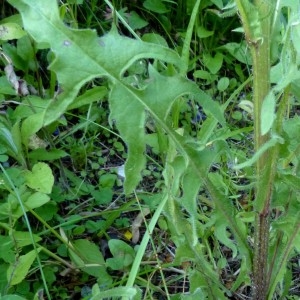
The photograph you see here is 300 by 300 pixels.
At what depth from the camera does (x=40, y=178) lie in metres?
1.67

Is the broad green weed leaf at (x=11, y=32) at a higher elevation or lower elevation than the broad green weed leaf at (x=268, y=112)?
lower

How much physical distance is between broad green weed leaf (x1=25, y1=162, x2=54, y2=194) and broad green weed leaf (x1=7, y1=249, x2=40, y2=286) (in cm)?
21

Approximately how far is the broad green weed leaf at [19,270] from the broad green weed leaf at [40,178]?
0.68 ft

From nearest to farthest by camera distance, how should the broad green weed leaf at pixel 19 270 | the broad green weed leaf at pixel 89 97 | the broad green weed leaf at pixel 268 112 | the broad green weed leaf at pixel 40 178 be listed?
the broad green weed leaf at pixel 268 112 → the broad green weed leaf at pixel 19 270 → the broad green weed leaf at pixel 40 178 → the broad green weed leaf at pixel 89 97

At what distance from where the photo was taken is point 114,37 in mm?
1093

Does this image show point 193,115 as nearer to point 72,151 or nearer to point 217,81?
point 217,81

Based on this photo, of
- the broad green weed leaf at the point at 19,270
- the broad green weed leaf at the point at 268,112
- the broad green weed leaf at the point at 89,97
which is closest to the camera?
the broad green weed leaf at the point at 268,112

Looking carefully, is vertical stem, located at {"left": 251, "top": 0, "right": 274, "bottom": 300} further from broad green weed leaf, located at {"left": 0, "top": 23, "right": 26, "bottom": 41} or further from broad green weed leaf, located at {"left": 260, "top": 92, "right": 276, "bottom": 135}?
broad green weed leaf, located at {"left": 0, "top": 23, "right": 26, "bottom": 41}

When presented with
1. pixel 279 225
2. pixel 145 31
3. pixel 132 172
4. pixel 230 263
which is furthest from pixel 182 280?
pixel 145 31

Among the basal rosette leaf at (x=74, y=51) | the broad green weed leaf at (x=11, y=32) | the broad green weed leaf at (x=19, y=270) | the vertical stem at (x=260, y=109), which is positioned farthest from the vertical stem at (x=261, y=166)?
the broad green weed leaf at (x=11, y=32)

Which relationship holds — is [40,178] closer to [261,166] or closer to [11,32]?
[11,32]

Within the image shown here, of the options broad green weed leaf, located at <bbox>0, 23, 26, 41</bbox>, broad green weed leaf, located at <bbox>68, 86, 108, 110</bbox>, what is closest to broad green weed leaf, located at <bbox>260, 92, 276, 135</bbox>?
broad green weed leaf, located at <bbox>68, 86, 108, 110</bbox>

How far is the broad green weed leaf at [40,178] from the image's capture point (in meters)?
1.64

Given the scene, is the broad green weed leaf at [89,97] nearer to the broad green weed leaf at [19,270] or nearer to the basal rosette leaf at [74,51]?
the broad green weed leaf at [19,270]
